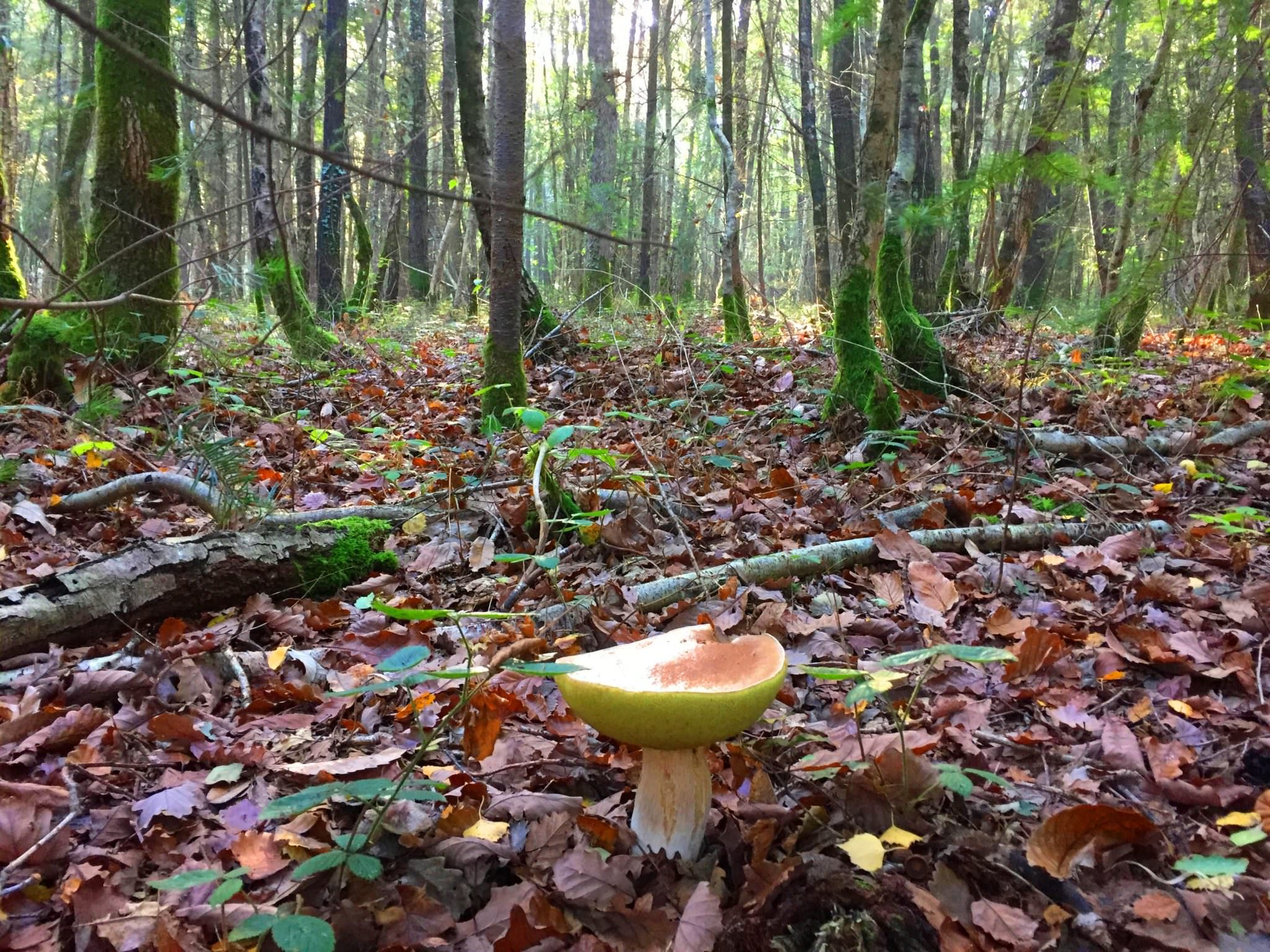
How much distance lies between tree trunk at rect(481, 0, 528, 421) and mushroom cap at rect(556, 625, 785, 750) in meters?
3.48

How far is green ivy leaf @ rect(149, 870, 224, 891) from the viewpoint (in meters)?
1.29

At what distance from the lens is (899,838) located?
5.30 feet

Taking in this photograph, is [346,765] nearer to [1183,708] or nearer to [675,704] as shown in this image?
[675,704]

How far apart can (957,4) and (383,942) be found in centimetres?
1199

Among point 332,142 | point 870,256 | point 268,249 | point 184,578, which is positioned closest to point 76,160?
point 332,142

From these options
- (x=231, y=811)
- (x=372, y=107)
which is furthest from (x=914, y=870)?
(x=372, y=107)

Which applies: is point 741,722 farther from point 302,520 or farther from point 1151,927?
point 302,520

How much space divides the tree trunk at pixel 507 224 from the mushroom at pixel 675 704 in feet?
11.3

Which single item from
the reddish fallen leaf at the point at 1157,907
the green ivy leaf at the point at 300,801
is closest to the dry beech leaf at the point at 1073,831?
the reddish fallen leaf at the point at 1157,907

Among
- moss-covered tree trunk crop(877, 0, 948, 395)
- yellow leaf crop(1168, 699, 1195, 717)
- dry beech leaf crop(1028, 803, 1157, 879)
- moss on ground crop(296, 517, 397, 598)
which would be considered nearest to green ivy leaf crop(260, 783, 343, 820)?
dry beech leaf crop(1028, 803, 1157, 879)

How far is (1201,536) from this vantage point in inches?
129

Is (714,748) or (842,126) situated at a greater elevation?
(842,126)

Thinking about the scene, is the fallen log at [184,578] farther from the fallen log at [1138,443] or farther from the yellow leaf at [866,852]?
the fallen log at [1138,443]

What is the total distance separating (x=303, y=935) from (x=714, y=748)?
3.85 feet
